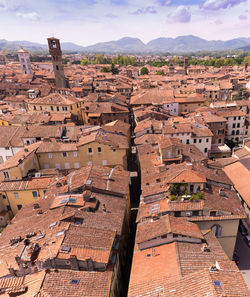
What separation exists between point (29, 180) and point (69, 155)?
9.05 meters

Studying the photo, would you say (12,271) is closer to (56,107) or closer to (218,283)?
(218,283)

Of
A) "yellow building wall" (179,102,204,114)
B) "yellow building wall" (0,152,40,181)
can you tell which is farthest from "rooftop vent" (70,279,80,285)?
"yellow building wall" (179,102,204,114)

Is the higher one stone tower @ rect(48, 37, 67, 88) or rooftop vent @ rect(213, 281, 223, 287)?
stone tower @ rect(48, 37, 67, 88)

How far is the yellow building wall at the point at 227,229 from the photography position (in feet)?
100

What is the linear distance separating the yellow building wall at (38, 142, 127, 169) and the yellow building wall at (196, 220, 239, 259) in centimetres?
2125

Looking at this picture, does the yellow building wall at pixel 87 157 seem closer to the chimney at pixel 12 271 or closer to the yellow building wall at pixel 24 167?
the yellow building wall at pixel 24 167

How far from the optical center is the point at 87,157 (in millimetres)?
45844

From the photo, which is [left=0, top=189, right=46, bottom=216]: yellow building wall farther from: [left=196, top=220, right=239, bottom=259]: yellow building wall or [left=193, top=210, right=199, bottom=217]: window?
[left=196, top=220, right=239, bottom=259]: yellow building wall

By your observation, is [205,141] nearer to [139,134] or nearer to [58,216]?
[139,134]

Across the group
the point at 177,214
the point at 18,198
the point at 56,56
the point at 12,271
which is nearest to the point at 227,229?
the point at 177,214

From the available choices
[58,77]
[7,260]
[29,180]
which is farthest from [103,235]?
[58,77]

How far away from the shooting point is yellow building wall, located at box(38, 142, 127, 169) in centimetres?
4516

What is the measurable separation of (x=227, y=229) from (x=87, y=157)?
28.0 m

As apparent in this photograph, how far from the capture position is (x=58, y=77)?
4124 inches
